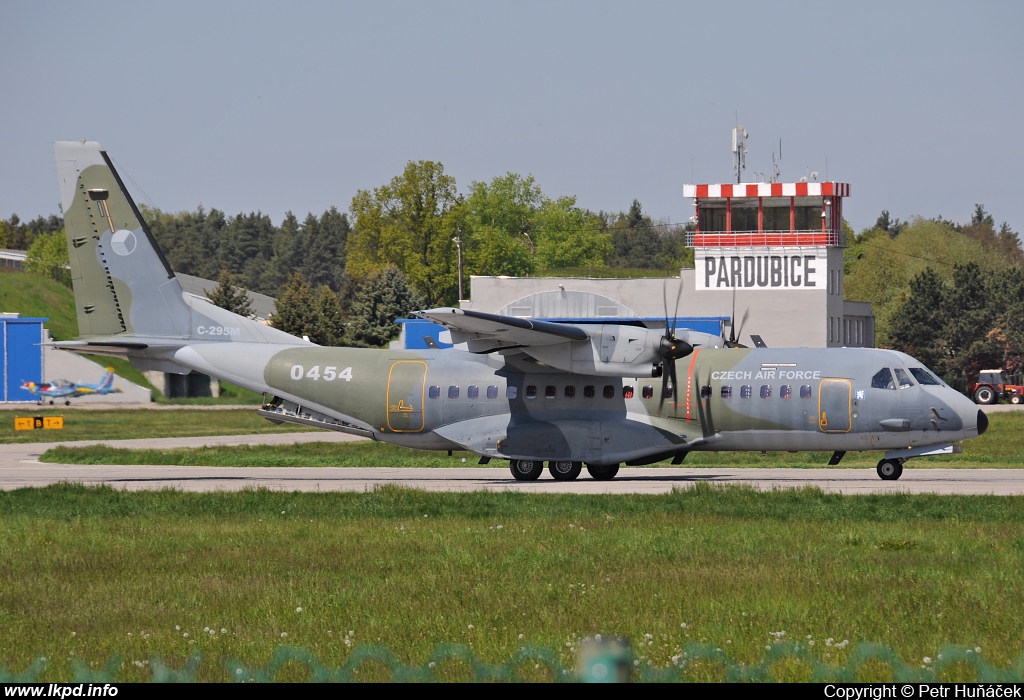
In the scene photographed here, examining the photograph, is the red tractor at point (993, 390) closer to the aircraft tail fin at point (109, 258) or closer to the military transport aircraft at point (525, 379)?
the military transport aircraft at point (525, 379)

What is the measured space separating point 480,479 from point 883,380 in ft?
33.6

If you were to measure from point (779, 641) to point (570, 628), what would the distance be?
85.1 inches

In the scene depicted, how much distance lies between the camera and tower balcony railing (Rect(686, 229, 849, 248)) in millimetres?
72188

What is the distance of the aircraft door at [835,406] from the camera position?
2591 cm

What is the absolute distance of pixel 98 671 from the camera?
33.4ft

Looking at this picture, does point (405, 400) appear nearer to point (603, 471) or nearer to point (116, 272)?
point (603, 471)

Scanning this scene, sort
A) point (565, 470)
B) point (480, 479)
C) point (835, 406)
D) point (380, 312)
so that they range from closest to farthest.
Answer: point (835, 406) < point (565, 470) < point (480, 479) < point (380, 312)

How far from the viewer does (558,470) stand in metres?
28.3

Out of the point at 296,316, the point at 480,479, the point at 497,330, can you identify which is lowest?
the point at 480,479

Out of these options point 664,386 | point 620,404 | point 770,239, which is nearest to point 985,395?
point 770,239

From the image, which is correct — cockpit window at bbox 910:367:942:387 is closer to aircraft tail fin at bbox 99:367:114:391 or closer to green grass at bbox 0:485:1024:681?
green grass at bbox 0:485:1024:681

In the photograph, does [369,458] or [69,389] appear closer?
[369,458]

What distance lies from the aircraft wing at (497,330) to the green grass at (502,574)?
386cm

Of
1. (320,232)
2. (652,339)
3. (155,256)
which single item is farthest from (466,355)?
(320,232)
